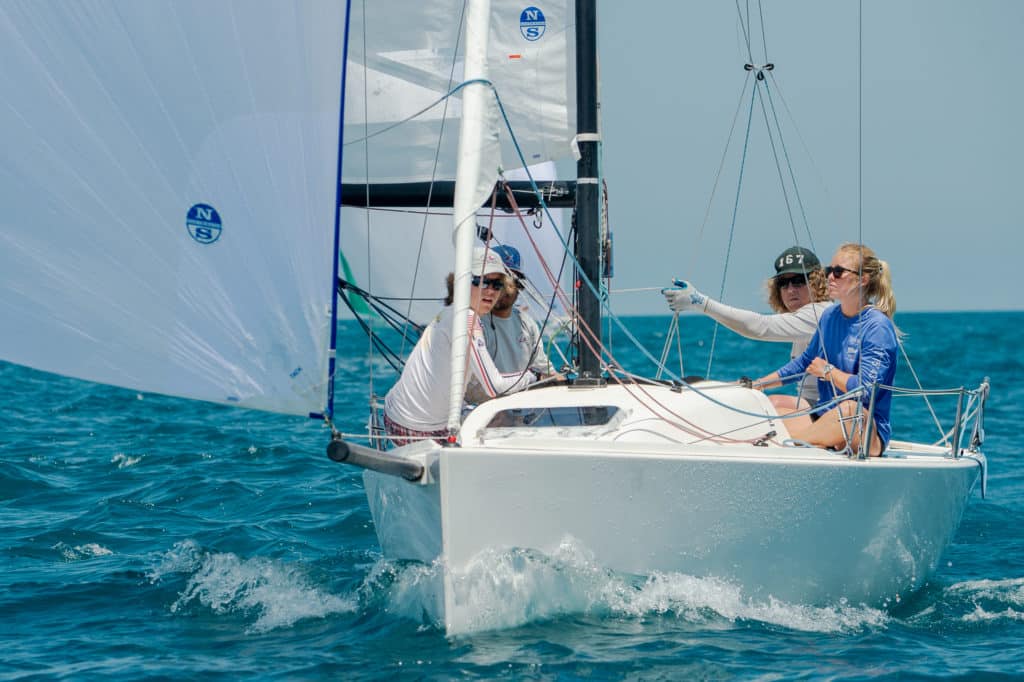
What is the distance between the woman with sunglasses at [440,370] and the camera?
5293mm

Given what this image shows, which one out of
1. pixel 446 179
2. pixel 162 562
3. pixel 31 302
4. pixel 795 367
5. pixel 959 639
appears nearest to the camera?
pixel 31 302

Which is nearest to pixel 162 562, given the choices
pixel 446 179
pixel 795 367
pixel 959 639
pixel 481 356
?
pixel 481 356

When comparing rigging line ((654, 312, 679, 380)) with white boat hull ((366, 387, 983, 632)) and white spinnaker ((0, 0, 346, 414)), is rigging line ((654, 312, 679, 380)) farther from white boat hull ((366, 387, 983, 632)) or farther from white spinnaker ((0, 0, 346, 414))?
white spinnaker ((0, 0, 346, 414))

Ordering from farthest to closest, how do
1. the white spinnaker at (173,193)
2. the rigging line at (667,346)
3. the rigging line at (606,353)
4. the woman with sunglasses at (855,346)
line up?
the rigging line at (667,346) < the woman with sunglasses at (855,346) < the rigging line at (606,353) < the white spinnaker at (173,193)

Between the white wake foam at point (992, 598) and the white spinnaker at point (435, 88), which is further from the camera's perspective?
the white spinnaker at point (435, 88)

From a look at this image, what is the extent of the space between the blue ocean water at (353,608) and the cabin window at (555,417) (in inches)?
27.1

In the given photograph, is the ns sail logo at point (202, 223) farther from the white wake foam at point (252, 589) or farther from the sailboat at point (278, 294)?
the white wake foam at point (252, 589)

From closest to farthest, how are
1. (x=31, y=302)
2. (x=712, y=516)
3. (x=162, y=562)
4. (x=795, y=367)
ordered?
1. (x=31, y=302)
2. (x=712, y=516)
3. (x=795, y=367)
4. (x=162, y=562)

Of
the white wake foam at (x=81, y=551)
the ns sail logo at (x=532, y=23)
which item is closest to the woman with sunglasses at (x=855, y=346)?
the ns sail logo at (x=532, y=23)

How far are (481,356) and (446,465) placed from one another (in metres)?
0.98

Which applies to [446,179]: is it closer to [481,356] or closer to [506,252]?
[506,252]

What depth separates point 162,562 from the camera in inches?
257

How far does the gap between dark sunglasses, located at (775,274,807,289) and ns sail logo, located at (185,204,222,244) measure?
10.7 feet

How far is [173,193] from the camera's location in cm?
465
